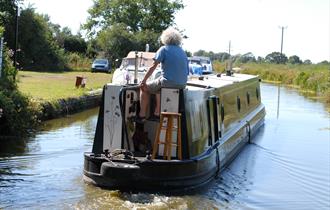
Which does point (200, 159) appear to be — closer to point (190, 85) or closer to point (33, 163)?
point (190, 85)

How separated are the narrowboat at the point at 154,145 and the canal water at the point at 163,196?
0.76 feet

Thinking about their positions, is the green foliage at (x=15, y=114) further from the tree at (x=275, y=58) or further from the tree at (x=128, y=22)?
the tree at (x=275, y=58)

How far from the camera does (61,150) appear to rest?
40.0 feet

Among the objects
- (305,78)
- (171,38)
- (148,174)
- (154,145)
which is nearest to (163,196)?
(148,174)

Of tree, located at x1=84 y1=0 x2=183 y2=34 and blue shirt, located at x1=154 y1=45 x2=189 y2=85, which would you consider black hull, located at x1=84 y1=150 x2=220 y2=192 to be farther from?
tree, located at x1=84 y1=0 x2=183 y2=34

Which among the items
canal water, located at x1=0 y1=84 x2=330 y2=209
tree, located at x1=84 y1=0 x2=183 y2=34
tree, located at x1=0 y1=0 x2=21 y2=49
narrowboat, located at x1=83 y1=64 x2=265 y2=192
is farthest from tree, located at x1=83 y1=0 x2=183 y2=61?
narrowboat, located at x1=83 y1=64 x2=265 y2=192

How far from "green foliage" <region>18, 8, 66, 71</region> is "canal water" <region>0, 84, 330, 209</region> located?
20.8 meters

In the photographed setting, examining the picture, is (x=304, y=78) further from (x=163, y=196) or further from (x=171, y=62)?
(x=163, y=196)

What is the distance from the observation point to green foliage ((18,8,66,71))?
37.0 m

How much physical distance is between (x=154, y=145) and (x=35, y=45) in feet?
101

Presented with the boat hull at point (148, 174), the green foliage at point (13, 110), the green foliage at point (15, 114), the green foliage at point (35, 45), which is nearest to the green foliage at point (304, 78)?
the green foliage at point (35, 45)

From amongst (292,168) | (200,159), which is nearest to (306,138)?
(292,168)

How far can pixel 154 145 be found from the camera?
8.62 m

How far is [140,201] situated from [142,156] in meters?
1.08
